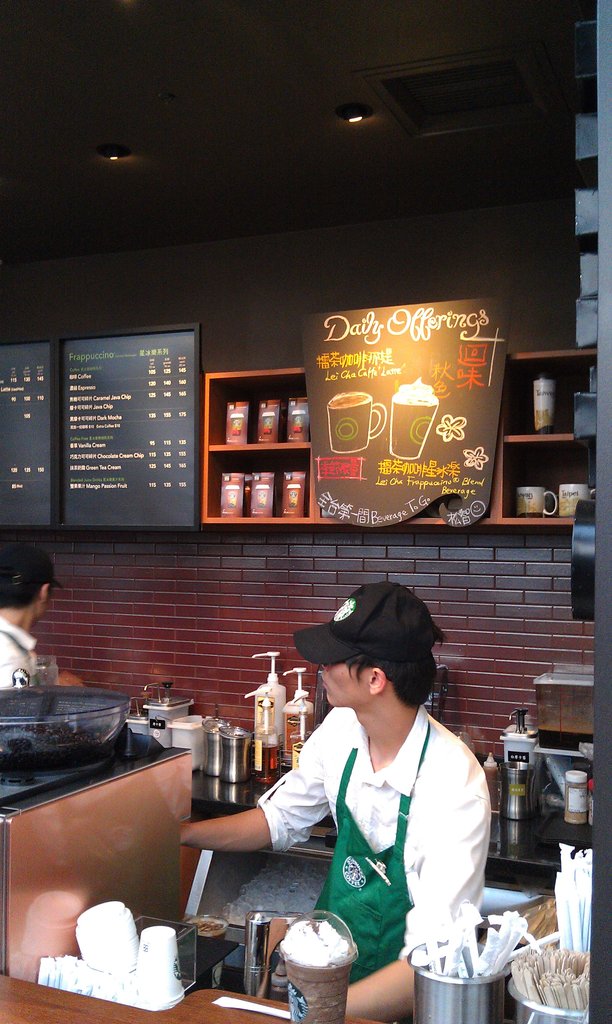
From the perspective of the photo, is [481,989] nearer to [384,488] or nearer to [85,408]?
[384,488]

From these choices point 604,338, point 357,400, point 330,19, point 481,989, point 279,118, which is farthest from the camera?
point 357,400

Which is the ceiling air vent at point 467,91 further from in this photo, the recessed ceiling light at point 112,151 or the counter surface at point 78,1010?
the counter surface at point 78,1010

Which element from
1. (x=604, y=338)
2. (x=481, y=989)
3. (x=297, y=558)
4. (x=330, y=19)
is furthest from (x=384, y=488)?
(x=604, y=338)

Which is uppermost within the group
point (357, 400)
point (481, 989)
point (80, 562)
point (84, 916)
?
point (357, 400)

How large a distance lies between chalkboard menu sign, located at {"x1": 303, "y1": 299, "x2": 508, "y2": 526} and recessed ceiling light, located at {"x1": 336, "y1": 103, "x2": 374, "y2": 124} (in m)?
0.78

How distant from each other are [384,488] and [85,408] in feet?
4.86

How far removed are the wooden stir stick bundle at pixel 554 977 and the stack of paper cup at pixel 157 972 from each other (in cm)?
63

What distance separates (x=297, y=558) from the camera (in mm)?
3924

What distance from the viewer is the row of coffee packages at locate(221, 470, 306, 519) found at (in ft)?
11.8

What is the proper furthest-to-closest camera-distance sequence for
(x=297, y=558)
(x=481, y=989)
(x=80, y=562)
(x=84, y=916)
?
1. (x=80, y=562)
2. (x=297, y=558)
3. (x=84, y=916)
4. (x=481, y=989)

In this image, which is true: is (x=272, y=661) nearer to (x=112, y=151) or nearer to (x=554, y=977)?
(x=112, y=151)

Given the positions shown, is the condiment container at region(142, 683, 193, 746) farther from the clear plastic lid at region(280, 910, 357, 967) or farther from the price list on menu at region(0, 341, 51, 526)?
the clear plastic lid at region(280, 910, 357, 967)

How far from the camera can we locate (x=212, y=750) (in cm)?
366

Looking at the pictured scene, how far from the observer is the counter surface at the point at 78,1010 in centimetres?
136
